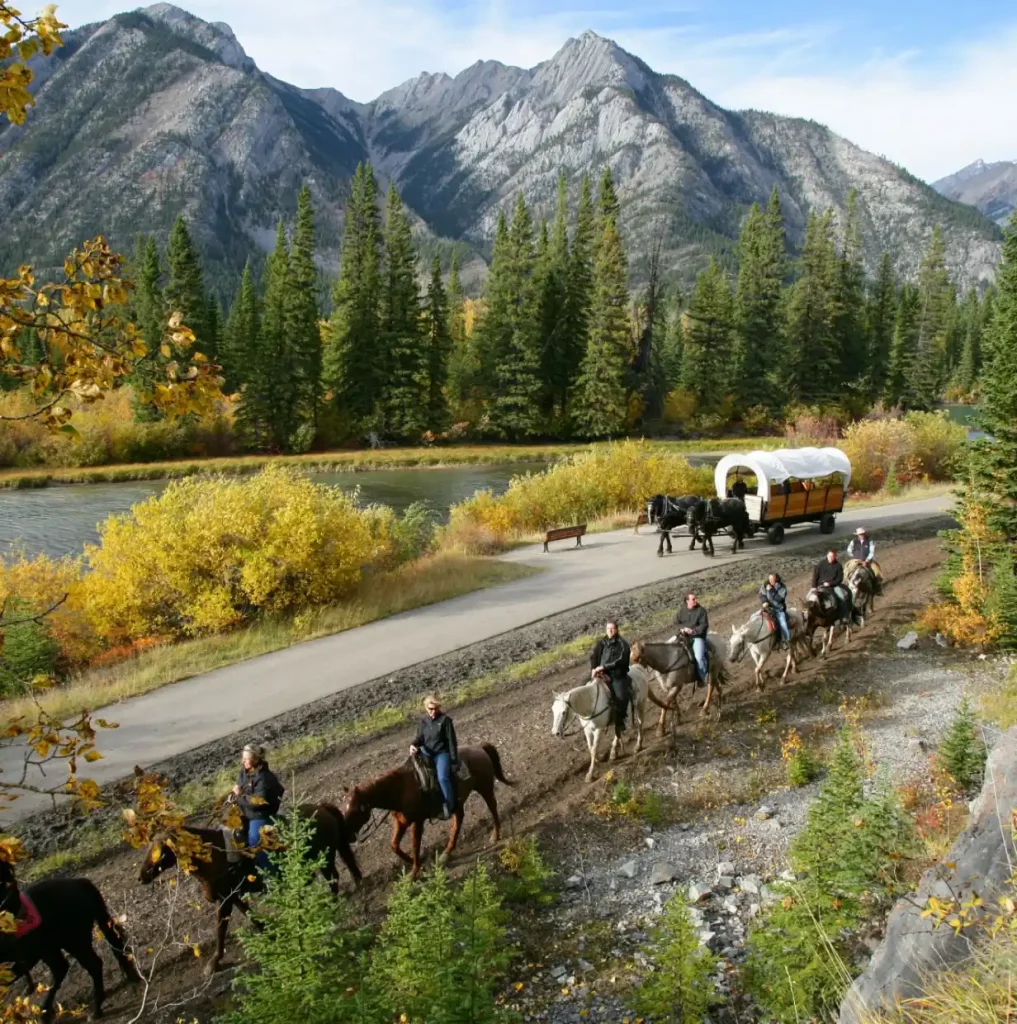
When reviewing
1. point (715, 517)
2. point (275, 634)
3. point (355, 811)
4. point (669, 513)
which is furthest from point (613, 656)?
point (715, 517)

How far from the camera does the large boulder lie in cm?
493

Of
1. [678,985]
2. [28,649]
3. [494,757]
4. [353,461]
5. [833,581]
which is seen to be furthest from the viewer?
[353,461]

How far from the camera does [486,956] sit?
22.3 ft

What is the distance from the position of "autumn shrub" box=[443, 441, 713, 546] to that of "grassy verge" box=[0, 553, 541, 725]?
580 centimetres

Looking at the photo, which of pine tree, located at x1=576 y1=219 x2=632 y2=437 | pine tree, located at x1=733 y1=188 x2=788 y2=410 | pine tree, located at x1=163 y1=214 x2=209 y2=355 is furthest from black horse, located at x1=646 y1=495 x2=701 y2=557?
pine tree, located at x1=733 y1=188 x2=788 y2=410

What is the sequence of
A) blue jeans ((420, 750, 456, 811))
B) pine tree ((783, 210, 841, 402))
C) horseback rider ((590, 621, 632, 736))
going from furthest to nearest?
pine tree ((783, 210, 841, 402)) → horseback rider ((590, 621, 632, 736)) → blue jeans ((420, 750, 456, 811))

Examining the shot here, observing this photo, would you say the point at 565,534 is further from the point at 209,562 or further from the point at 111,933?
the point at 111,933

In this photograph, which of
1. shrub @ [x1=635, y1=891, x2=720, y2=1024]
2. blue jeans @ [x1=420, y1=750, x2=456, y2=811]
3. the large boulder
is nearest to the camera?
the large boulder

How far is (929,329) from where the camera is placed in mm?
78375

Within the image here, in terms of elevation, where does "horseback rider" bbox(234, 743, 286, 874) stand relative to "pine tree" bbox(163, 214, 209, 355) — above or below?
below

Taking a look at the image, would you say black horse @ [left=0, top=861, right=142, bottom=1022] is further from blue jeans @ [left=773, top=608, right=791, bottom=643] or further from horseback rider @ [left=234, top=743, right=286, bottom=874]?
blue jeans @ [left=773, top=608, right=791, bottom=643]

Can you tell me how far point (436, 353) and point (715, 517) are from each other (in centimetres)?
4333

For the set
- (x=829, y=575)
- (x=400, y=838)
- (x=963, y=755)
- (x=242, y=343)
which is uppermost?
(x=242, y=343)

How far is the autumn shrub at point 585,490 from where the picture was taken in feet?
100
